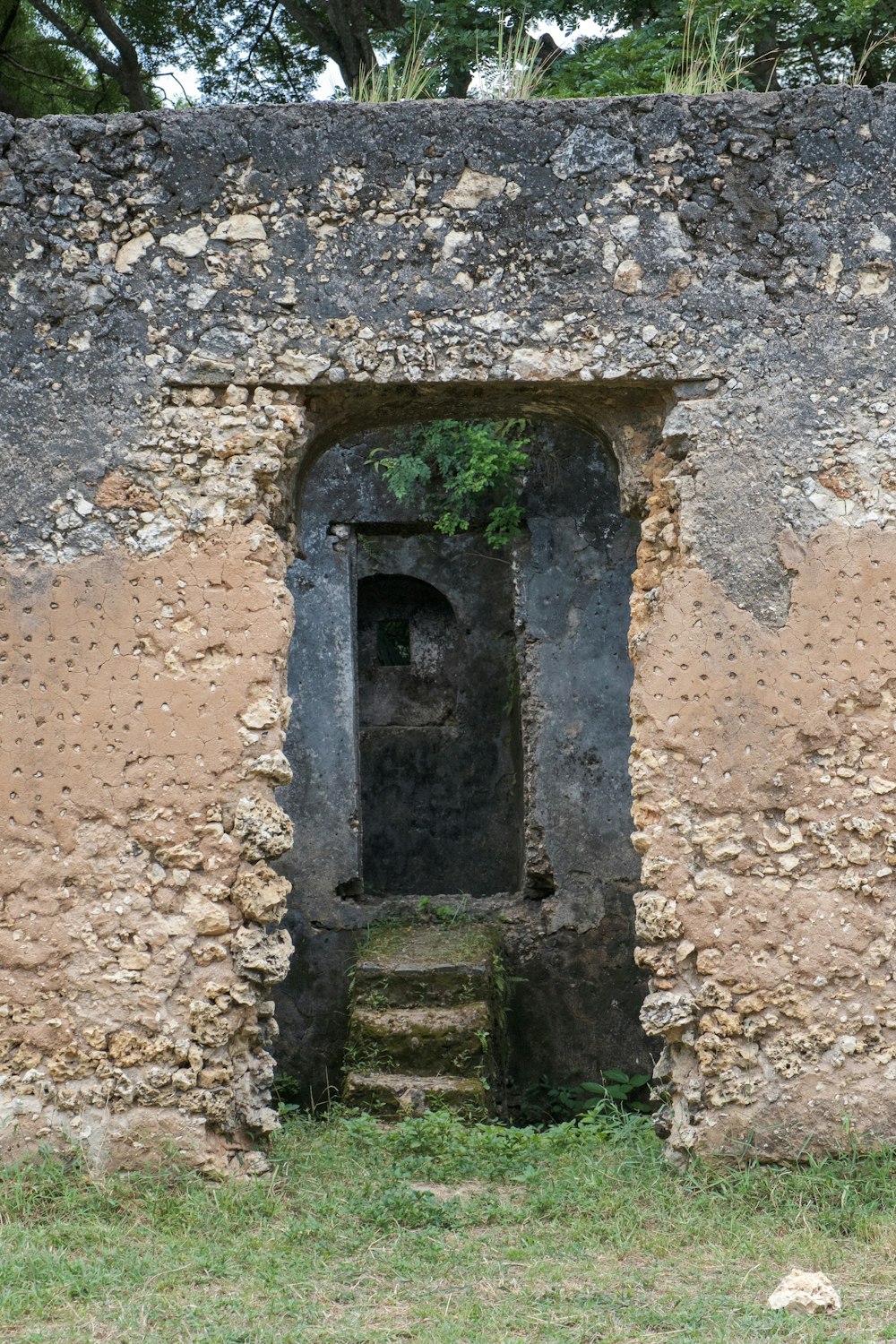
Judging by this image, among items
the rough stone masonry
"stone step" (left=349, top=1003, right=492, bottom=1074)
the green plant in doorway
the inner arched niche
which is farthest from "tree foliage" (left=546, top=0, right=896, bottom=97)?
"stone step" (left=349, top=1003, right=492, bottom=1074)

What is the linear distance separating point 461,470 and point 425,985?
274cm

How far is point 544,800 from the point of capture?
6434 mm

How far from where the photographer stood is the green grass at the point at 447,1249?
2.85 metres

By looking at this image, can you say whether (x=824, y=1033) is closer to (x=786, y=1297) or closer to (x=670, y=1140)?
(x=670, y=1140)

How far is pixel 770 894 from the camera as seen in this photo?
373 centimetres

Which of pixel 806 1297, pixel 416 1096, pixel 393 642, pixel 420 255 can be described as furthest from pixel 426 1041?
pixel 393 642

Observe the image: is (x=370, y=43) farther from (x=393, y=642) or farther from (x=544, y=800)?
(x=544, y=800)

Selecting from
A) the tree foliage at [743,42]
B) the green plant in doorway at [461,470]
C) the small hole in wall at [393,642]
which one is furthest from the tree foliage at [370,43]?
the small hole in wall at [393,642]

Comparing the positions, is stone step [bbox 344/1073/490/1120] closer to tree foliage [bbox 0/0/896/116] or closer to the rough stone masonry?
the rough stone masonry

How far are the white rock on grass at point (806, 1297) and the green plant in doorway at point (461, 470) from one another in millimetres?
4289

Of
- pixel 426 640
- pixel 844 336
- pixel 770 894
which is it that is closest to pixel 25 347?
pixel 844 336

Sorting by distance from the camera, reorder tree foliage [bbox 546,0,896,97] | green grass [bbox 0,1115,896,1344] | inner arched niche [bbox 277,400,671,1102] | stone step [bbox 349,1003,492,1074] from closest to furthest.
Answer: green grass [bbox 0,1115,896,1344] → stone step [bbox 349,1003,492,1074] → inner arched niche [bbox 277,400,671,1102] → tree foliage [bbox 546,0,896,97]

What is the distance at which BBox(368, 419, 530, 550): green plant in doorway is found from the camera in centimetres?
654

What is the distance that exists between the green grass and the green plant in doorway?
3571 mm
